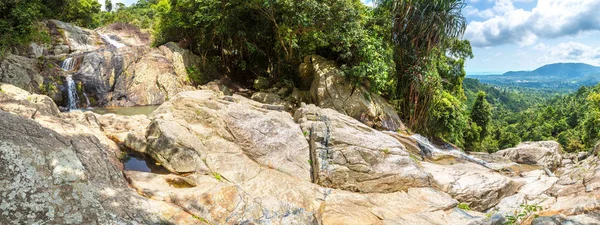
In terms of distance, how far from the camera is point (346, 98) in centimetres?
1552

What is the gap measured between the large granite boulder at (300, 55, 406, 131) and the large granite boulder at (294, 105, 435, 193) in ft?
17.6

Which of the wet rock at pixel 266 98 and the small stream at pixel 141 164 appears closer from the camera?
the small stream at pixel 141 164

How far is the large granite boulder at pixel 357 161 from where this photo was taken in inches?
322

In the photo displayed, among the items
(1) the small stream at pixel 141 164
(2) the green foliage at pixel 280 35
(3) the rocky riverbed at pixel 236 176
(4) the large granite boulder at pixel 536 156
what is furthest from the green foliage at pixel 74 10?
(4) the large granite boulder at pixel 536 156

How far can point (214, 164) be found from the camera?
7.38 metres

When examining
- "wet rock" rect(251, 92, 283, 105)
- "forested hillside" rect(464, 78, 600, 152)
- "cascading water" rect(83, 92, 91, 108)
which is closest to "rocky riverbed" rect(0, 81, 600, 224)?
"wet rock" rect(251, 92, 283, 105)

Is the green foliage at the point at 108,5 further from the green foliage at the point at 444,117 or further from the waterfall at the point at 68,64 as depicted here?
the green foliage at the point at 444,117

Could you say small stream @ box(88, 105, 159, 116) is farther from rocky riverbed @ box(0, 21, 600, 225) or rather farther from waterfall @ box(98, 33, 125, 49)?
waterfall @ box(98, 33, 125, 49)

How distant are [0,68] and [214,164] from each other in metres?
12.1

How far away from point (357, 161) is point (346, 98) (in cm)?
734

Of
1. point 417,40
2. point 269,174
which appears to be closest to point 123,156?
point 269,174

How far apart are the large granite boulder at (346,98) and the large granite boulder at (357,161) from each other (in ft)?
17.6

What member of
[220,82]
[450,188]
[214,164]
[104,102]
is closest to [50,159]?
[214,164]

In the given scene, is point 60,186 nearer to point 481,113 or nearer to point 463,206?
point 463,206
